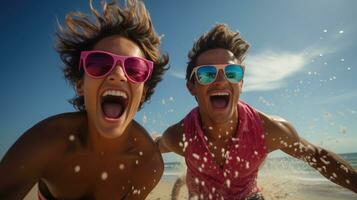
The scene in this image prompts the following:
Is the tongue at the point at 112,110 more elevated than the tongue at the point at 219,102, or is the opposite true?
the tongue at the point at 112,110

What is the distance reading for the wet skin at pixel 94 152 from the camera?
11.9 feet

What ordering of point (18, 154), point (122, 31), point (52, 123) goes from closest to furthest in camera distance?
point (18, 154) → point (52, 123) → point (122, 31)

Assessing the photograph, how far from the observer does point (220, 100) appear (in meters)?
5.59

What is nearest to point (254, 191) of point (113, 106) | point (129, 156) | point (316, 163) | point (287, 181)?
point (316, 163)

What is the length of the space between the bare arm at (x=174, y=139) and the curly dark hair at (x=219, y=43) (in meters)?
1.04

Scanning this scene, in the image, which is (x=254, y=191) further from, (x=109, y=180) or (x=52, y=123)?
(x=52, y=123)

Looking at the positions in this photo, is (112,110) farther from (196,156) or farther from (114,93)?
(196,156)

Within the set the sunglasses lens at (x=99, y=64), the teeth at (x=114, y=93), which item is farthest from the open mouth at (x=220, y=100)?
the sunglasses lens at (x=99, y=64)

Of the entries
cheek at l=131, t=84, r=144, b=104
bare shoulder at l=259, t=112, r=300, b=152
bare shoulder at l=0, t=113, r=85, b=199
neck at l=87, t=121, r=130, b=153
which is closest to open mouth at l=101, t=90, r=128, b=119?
cheek at l=131, t=84, r=144, b=104

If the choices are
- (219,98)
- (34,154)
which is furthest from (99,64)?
(219,98)

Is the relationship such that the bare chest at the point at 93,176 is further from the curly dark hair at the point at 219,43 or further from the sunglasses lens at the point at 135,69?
the curly dark hair at the point at 219,43

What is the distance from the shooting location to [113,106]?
14.3 feet

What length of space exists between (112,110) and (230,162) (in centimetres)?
210

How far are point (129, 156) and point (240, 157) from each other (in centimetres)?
194
